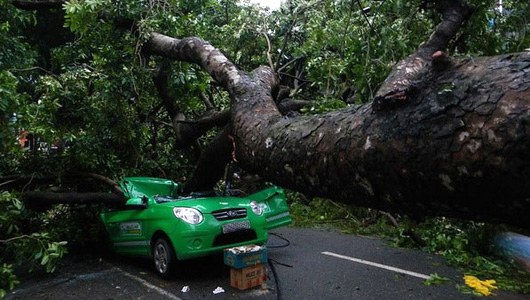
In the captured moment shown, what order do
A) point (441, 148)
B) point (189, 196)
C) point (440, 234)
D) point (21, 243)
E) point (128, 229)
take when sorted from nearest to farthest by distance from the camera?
point (441, 148)
point (21, 243)
point (189, 196)
point (128, 229)
point (440, 234)

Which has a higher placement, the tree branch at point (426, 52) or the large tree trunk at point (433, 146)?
the tree branch at point (426, 52)

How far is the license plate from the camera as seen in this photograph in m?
5.57

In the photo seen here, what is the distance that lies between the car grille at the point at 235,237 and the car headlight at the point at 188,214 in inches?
15.7

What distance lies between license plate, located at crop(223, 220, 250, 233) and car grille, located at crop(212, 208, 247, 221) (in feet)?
0.31

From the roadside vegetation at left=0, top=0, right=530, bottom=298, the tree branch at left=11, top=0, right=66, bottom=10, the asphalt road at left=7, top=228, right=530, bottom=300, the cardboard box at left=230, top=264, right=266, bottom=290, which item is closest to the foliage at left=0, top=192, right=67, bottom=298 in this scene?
the roadside vegetation at left=0, top=0, right=530, bottom=298

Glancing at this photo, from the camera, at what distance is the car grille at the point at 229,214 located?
557 centimetres

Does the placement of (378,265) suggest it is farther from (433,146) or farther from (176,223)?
(433,146)

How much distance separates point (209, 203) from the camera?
568 cm

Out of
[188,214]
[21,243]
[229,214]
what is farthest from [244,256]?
[21,243]

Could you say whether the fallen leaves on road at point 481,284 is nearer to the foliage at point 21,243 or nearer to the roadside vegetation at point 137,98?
the roadside vegetation at point 137,98

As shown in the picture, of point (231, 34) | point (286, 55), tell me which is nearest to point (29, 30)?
point (231, 34)

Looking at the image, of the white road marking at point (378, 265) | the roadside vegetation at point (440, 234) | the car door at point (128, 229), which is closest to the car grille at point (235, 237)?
the car door at point (128, 229)

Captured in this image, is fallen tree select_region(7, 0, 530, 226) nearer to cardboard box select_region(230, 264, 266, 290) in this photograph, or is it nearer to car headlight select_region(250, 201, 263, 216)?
cardboard box select_region(230, 264, 266, 290)

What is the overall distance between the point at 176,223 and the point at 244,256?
3.46ft
